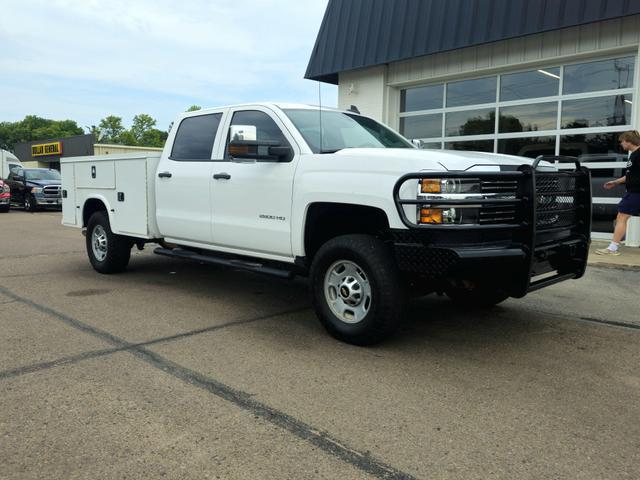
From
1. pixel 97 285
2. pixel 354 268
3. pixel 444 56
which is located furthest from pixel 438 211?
pixel 444 56

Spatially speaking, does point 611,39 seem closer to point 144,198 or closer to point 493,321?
point 493,321

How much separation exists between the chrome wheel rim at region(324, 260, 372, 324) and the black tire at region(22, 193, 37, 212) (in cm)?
1925

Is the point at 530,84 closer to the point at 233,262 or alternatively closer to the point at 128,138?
the point at 233,262

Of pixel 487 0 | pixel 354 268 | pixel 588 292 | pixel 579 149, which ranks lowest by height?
pixel 588 292

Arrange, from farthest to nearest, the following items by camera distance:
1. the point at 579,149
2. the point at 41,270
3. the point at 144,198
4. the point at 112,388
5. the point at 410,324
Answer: the point at 579,149 → the point at 41,270 → the point at 144,198 → the point at 410,324 → the point at 112,388

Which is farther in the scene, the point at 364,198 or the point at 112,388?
the point at 364,198

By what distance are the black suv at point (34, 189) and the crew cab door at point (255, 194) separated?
17430 mm

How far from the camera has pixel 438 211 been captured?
3824mm

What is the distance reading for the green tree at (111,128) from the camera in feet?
347

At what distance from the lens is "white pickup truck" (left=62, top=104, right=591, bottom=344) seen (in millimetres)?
3855

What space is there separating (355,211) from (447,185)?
93 cm

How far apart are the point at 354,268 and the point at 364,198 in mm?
571

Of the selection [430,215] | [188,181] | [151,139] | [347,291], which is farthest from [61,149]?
[151,139]

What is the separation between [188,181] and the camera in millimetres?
5906
